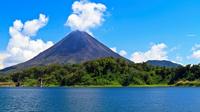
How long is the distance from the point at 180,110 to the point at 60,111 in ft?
65.0

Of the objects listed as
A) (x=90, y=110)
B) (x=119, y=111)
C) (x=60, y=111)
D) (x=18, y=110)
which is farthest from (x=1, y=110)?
(x=119, y=111)

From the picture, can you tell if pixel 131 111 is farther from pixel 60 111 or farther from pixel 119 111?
pixel 60 111

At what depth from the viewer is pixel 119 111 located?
64875mm

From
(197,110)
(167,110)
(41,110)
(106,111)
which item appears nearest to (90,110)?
(106,111)

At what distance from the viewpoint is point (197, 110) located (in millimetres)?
66125

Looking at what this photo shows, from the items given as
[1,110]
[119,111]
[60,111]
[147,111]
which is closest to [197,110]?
[147,111]

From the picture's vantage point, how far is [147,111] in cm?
6538

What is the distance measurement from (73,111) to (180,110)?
17645 millimetres

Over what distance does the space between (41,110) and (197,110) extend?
85.1ft

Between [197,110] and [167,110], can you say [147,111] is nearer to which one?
[167,110]

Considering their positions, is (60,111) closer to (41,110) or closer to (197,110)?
(41,110)

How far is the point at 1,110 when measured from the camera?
67625 mm

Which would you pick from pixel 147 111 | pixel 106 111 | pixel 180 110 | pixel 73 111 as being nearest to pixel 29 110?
pixel 73 111

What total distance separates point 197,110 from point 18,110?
29.8 m
